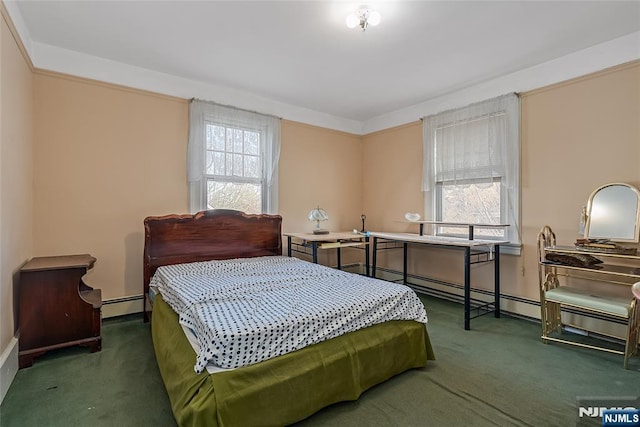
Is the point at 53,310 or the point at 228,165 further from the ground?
the point at 228,165

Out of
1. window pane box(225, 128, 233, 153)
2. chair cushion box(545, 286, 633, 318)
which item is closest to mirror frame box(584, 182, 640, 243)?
chair cushion box(545, 286, 633, 318)

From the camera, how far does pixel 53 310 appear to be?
7.87 feet

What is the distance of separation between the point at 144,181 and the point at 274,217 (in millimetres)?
1502

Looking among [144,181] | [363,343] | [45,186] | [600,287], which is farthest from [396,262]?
[45,186]

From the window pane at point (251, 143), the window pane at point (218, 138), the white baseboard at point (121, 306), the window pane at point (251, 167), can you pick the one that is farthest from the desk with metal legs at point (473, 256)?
the white baseboard at point (121, 306)

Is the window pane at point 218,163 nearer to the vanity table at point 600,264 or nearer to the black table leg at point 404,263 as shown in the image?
the black table leg at point 404,263

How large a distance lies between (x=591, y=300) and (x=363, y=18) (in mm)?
2815

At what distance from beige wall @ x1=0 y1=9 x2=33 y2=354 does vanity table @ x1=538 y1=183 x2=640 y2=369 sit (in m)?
4.15

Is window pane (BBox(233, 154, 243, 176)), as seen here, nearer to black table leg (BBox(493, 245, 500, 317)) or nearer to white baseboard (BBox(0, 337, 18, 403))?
white baseboard (BBox(0, 337, 18, 403))

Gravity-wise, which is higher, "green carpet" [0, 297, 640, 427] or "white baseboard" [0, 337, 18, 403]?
"white baseboard" [0, 337, 18, 403]

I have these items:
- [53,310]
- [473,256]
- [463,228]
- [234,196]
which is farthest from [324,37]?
[53,310]

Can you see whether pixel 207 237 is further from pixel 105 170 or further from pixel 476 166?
pixel 476 166

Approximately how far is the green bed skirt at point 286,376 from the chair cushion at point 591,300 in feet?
4.43

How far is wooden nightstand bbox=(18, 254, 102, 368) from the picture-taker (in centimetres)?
230
